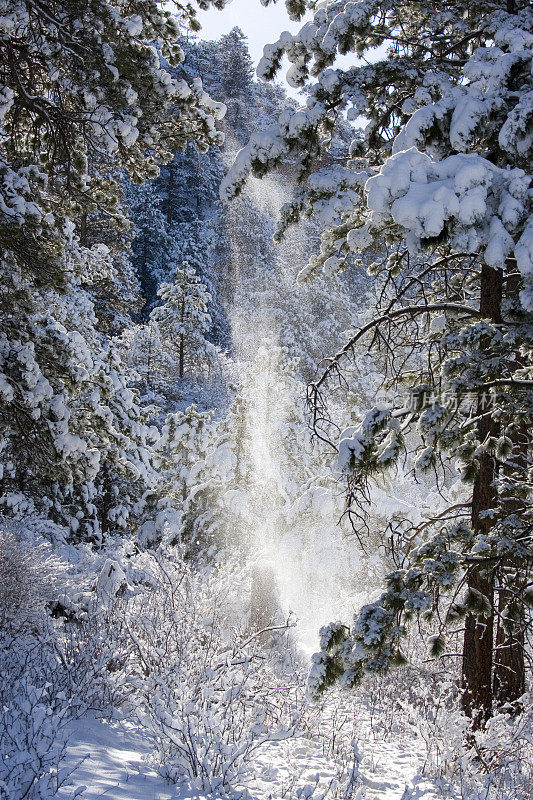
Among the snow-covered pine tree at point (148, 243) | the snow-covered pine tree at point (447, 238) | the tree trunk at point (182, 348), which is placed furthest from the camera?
the snow-covered pine tree at point (148, 243)

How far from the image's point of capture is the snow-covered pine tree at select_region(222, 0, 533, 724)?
10.7 feet

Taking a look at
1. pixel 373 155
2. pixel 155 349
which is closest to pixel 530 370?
pixel 373 155

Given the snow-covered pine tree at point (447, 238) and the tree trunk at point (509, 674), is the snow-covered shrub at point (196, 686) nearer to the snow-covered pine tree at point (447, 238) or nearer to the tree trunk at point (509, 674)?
the snow-covered pine tree at point (447, 238)

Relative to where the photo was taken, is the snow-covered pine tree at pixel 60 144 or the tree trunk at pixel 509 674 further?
the snow-covered pine tree at pixel 60 144

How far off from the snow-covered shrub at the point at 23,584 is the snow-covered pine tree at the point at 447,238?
4.53m

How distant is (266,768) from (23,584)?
411cm

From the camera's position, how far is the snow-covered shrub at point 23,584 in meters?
6.85

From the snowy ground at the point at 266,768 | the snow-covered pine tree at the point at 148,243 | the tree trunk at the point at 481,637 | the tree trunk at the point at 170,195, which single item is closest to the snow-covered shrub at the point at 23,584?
the snowy ground at the point at 266,768

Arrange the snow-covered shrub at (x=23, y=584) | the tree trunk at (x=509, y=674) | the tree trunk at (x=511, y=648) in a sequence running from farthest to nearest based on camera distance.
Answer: the snow-covered shrub at (x=23, y=584)
the tree trunk at (x=509, y=674)
the tree trunk at (x=511, y=648)

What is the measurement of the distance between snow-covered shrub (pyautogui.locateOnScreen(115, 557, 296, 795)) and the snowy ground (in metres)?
0.17

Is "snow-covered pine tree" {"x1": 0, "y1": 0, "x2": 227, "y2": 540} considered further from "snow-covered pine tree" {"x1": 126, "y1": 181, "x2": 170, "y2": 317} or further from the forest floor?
"snow-covered pine tree" {"x1": 126, "y1": 181, "x2": 170, "y2": 317}

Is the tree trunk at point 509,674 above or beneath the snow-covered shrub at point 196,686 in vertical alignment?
above

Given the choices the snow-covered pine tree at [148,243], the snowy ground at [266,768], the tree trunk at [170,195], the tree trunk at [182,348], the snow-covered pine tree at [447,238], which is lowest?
the snowy ground at [266,768]

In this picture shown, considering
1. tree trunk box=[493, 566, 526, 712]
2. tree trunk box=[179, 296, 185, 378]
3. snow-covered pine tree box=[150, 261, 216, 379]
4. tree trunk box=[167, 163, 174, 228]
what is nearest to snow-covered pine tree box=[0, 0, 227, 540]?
tree trunk box=[493, 566, 526, 712]
